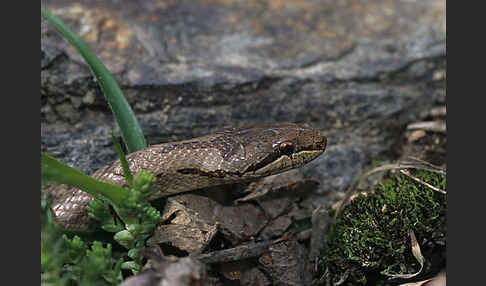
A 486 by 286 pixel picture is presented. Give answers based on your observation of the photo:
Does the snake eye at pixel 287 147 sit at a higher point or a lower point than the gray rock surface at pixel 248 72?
lower

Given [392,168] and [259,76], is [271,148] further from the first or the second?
[259,76]

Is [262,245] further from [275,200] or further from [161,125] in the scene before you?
[161,125]

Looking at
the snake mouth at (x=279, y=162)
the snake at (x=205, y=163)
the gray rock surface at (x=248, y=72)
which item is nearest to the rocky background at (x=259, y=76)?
the gray rock surface at (x=248, y=72)

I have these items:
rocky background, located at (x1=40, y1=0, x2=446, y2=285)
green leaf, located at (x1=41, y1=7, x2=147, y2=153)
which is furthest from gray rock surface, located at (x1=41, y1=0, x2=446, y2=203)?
green leaf, located at (x1=41, y1=7, x2=147, y2=153)

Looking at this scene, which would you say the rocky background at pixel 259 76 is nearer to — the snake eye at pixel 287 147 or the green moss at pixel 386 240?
the snake eye at pixel 287 147

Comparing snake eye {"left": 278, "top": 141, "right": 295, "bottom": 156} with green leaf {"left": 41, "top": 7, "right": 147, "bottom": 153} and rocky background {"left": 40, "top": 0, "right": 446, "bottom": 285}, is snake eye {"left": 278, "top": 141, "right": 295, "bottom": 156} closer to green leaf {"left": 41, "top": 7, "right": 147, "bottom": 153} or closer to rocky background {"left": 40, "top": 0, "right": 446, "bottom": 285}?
rocky background {"left": 40, "top": 0, "right": 446, "bottom": 285}

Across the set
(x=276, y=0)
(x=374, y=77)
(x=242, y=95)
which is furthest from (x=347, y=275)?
(x=276, y=0)

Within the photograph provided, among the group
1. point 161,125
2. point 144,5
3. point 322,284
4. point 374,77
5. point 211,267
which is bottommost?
point 322,284
